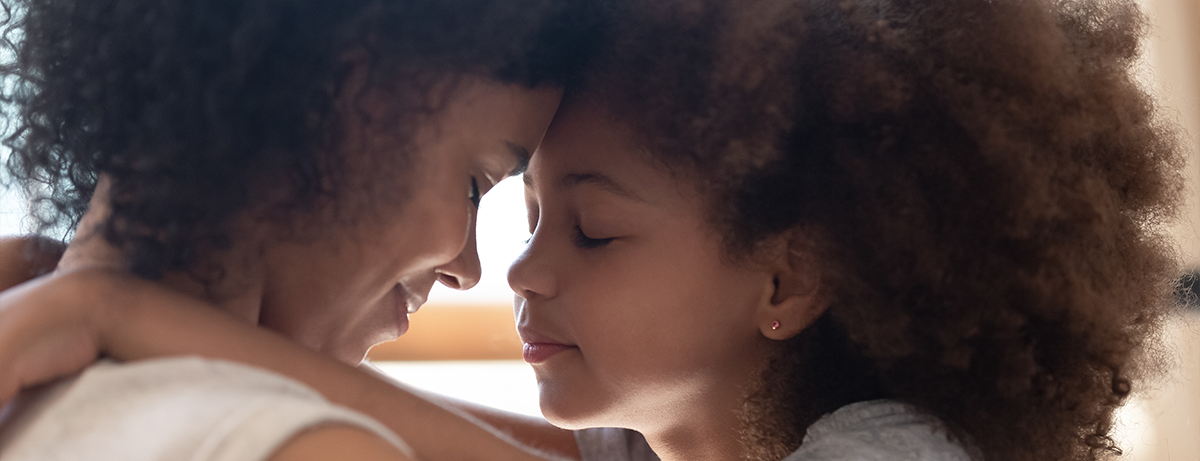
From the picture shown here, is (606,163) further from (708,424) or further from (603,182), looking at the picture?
(708,424)

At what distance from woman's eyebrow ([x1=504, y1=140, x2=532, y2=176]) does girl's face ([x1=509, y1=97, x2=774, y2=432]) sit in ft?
0.42

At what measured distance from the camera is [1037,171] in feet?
3.14

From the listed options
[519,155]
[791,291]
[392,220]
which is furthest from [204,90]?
[791,291]

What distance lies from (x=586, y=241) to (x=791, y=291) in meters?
0.25

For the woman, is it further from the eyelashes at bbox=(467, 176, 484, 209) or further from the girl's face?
the girl's face

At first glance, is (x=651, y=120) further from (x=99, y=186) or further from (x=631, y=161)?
(x=99, y=186)

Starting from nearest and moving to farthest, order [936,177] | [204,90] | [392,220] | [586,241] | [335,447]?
[335,447]
[204,90]
[392,220]
[936,177]
[586,241]

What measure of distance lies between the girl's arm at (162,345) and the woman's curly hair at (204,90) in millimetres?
77

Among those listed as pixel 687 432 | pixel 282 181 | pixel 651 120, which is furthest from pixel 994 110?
pixel 282 181

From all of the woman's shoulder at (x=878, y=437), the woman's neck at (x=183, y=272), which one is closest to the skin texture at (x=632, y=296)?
the woman's shoulder at (x=878, y=437)

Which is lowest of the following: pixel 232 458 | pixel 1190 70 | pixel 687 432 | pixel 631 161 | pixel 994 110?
pixel 232 458

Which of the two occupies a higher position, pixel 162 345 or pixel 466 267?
pixel 466 267

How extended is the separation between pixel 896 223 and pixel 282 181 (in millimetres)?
629

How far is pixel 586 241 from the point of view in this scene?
1090mm
